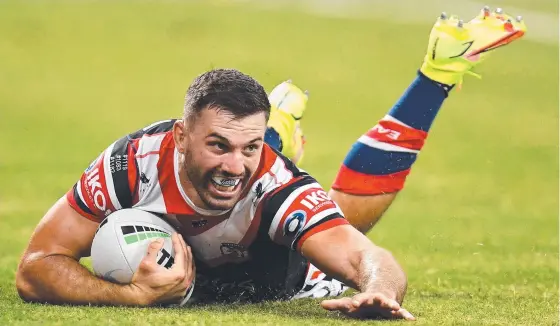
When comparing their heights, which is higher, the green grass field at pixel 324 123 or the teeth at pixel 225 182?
the teeth at pixel 225 182

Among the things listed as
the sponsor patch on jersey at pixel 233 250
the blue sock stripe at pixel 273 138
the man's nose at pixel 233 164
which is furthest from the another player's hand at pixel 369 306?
the blue sock stripe at pixel 273 138

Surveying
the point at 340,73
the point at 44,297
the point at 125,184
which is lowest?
the point at 340,73

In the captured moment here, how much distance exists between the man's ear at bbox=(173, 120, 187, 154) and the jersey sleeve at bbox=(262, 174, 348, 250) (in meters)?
0.50

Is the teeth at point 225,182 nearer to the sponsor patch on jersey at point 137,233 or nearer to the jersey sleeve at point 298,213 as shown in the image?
the jersey sleeve at point 298,213

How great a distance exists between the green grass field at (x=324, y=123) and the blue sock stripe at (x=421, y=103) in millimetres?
1029

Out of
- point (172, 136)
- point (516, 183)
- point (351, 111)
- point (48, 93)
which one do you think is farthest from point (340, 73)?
point (172, 136)

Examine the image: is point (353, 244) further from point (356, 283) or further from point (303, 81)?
point (303, 81)

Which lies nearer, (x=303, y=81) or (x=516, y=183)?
(x=516, y=183)

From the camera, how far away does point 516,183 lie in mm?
14969

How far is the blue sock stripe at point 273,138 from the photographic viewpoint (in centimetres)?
823

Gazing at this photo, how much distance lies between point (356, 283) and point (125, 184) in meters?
1.33

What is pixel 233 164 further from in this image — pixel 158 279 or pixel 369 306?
pixel 369 306

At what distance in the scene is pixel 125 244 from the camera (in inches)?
245

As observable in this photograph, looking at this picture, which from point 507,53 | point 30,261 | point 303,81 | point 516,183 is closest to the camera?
point 30,261
